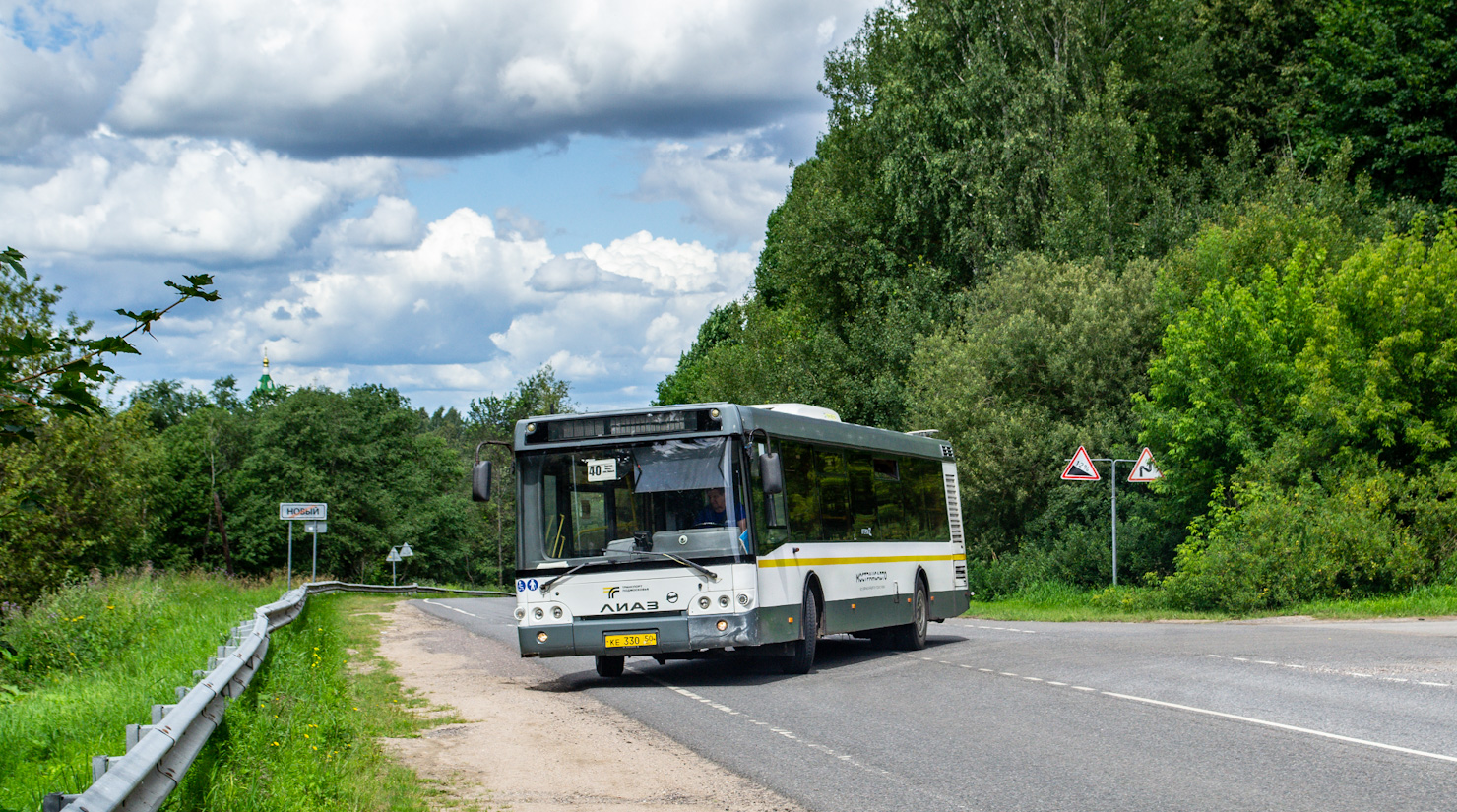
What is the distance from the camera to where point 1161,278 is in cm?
3309

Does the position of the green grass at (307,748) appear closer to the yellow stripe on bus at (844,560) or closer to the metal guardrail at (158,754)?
the metal guardrail at (158,754)

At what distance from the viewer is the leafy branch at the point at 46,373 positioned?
12.8 ft

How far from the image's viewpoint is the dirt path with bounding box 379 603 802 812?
772 centimetres

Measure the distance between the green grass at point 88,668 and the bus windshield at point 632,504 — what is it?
3788mm

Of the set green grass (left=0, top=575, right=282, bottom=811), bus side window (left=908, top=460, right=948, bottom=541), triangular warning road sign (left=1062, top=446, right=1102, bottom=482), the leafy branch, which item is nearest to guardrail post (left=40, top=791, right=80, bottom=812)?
green grass (left=0, top=575, right=282, bottom=811)

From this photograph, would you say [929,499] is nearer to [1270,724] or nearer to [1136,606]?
[1136,606]

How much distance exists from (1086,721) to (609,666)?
6554 millimetres

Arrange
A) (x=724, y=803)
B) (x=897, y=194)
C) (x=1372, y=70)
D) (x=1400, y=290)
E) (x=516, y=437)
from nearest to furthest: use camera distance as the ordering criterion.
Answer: (x=724, y=803) → (x=516, y=437) → (x=1400, y=290) → (x=1372, y=70) → (x=897, y=194)

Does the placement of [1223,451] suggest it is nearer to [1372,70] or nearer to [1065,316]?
[1065,316]

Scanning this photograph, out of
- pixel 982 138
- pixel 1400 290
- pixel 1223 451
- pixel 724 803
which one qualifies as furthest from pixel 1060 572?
pixel 724 803

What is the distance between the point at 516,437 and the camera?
14875 millimetres

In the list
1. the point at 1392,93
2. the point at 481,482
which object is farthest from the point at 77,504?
the point at 1392,93

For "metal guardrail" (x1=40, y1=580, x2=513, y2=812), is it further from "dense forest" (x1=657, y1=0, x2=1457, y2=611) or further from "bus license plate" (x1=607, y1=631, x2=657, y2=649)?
"dense forest" (x1=657, y1=0, x2=1457, y2=611)

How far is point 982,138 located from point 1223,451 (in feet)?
48.4
